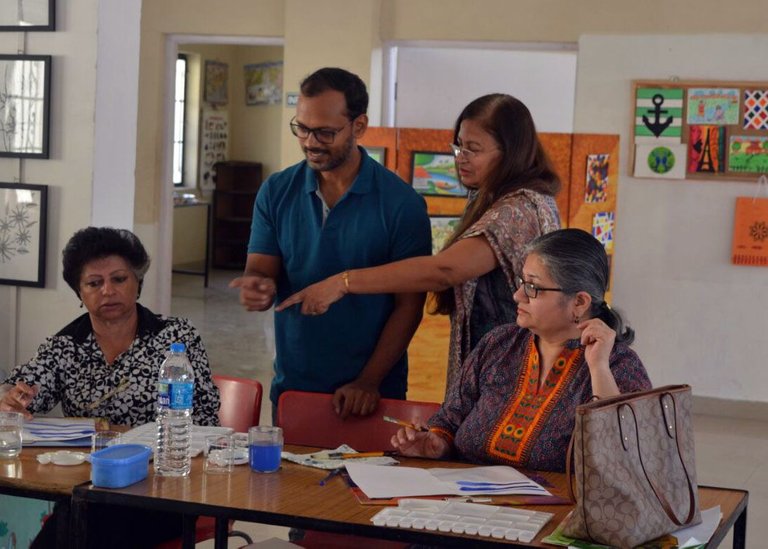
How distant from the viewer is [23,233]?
448cm

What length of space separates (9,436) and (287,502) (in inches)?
30.9

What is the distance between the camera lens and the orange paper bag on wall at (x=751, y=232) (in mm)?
7180

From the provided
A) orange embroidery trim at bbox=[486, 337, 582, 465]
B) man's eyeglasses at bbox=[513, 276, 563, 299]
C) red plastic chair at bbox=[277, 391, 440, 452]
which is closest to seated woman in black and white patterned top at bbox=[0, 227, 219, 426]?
red plastic chair at bbox=[277, 391, 440, 452]

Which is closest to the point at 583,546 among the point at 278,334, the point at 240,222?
the point at 278,334

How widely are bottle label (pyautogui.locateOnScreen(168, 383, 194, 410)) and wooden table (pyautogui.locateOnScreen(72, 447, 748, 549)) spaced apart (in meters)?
0.14

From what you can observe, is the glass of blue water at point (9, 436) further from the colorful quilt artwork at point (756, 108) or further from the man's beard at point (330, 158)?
the colorful quilt artwork at point (756, 108)

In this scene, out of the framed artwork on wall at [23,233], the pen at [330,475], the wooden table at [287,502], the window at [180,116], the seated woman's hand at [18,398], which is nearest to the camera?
the wooden table at [287,502]

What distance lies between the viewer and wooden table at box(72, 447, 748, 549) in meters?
2.24

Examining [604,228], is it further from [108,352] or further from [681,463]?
[681,463]

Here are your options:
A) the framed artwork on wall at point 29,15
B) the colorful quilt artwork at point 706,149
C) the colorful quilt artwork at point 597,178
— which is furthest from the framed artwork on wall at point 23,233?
the colorful quilt artwork at point 706,149

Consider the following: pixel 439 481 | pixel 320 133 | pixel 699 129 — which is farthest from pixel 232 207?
pixel 439 481

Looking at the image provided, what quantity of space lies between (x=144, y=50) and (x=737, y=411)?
201 inches

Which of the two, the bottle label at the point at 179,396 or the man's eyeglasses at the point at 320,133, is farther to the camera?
the man's eyeglasses at the point at 320,133

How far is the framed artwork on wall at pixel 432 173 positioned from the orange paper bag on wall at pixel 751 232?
85.3 inches
